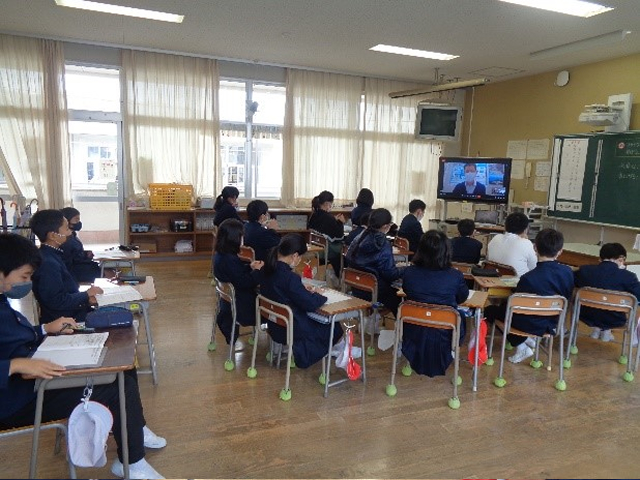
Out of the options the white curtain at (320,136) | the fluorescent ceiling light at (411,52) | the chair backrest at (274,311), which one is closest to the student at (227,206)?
the white curtain at (320,136)

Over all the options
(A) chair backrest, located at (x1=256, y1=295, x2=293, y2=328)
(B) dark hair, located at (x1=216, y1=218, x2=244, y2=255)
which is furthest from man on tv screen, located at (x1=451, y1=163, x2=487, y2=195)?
(A) chair backrest, located at (x1=256, y1=295, x2=293, y2=328)

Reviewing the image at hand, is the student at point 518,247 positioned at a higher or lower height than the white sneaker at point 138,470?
higher

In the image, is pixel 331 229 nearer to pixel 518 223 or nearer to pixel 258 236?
pixel 258 236

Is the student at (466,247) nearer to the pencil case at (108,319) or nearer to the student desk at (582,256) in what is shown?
the student desk at (582,256)

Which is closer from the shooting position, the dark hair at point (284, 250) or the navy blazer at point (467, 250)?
the dark hair at point (284, 250)

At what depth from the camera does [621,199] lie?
20.8 feet

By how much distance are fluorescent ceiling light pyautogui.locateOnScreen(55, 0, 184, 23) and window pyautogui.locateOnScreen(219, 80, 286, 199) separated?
2316 millimetres

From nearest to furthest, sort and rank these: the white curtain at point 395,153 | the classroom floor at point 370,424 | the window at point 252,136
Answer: the classroom floor at point 370,424 < the window at point 252,136 < the white curtain at point 395,153

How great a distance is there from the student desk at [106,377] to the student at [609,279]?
11.5 feet

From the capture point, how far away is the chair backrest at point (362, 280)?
3.88m

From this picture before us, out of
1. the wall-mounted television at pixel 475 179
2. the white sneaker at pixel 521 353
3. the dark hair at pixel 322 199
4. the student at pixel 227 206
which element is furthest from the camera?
the wall-mounted television at pixel 475 179

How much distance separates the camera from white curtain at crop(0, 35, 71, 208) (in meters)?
6.63

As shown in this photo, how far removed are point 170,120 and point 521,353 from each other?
614 cm

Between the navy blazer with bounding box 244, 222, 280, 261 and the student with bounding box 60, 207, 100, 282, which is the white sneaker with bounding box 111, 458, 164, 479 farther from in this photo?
the navy blazer with bounding box 244, 222, 280, 261
